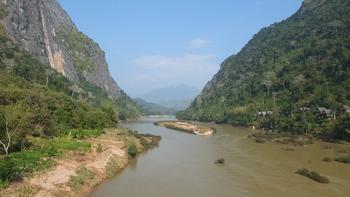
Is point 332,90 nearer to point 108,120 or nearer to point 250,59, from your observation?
point 108,120

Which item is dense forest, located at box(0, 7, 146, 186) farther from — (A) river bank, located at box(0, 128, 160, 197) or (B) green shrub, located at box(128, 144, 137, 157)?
(B) green shrub, located at box(128, 144, 137, 157)

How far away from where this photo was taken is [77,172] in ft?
124

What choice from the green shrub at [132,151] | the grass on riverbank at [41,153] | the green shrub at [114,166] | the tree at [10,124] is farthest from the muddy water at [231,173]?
the tree at [10,124]

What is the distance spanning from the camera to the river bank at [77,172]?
100ft

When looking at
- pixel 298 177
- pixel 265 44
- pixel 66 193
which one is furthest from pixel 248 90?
pixel 66 193

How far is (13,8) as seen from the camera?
12694 centimetres

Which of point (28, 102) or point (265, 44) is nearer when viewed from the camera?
point (28, 102)

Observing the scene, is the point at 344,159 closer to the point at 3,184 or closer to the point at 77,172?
the point at 77,172

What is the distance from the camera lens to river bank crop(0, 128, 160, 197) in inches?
1204

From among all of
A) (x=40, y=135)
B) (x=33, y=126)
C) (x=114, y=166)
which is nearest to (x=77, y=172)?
(x=114, y=166)

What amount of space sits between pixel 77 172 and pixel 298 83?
3783 inches

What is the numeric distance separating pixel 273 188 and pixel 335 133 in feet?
143

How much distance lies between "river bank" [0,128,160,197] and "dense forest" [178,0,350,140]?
4513 cm

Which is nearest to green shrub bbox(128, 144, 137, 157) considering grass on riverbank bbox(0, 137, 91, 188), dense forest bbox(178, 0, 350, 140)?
grass on riverbank bbox(0, 137, 91, 188)
